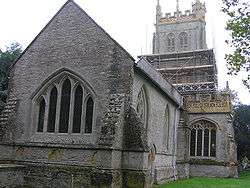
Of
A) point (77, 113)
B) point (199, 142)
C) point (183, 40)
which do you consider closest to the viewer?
point (77, 113)

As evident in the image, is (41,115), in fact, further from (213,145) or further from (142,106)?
(213,145)

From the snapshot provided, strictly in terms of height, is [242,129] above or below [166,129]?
above

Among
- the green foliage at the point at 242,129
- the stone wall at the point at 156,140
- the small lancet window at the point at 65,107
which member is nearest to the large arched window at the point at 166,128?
the stone wall at the point at 156,140

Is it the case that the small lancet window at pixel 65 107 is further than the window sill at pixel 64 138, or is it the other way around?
the small lancet window at pixel 65 107

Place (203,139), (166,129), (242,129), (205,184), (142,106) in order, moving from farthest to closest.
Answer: (242,129) → (203,139) → (166,129) → (205,184) → (142,106)

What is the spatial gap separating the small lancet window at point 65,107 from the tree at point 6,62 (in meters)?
6.77

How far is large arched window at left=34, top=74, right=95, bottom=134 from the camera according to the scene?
15703mm

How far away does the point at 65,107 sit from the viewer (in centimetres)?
1623

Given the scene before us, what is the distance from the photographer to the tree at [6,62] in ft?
72.1

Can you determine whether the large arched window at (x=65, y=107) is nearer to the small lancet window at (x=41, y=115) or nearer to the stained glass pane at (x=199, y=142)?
the small lancet window at (x=41, y=115)

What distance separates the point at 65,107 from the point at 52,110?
0.73m

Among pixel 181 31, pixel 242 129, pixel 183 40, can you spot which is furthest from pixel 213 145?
pixel 181 31

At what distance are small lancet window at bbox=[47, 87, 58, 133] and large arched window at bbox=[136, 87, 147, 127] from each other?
13.3 ft

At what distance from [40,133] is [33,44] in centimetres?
434
